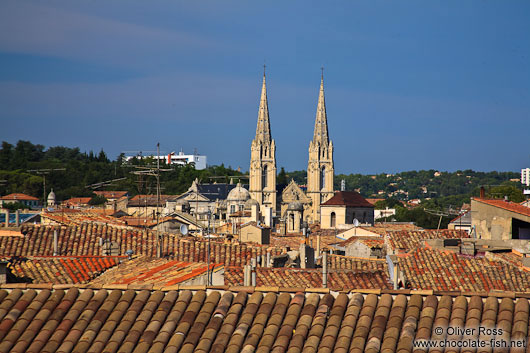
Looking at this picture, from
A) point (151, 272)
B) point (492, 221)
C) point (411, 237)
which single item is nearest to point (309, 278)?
point (151, 272)

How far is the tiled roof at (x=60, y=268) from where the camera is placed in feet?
60.6

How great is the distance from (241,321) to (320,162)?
135551mm

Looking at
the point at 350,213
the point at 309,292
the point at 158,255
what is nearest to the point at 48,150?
the point at 350,213

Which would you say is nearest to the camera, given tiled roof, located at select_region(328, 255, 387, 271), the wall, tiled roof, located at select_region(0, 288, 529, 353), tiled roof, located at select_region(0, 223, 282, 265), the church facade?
tiled roof, located at select_region(0, 288, 529, 353)

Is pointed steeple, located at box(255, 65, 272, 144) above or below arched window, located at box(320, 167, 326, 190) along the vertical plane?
above

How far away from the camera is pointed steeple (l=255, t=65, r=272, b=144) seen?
14238cm

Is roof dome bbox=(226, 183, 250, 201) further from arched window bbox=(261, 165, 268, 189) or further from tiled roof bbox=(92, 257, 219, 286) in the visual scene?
tiled roof bbox=(92, 257, 219, 286)

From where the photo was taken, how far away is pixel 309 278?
1931cm

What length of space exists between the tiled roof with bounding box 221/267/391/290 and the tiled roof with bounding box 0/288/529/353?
308 inches

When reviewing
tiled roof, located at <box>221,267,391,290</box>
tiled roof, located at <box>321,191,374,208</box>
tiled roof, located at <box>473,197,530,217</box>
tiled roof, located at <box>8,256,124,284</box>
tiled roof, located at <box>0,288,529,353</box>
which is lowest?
tiled roof, located at <box>321,191,374,208</box>

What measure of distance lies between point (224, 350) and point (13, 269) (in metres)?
9.65

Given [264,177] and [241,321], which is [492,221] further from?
[264,177]

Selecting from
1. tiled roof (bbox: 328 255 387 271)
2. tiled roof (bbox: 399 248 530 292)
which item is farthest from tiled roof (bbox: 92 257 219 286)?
tiled roof (bbox: 328 255 387 271)

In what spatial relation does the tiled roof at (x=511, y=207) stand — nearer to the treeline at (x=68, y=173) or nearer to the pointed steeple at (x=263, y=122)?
the treeline at (x=68, y=173)
